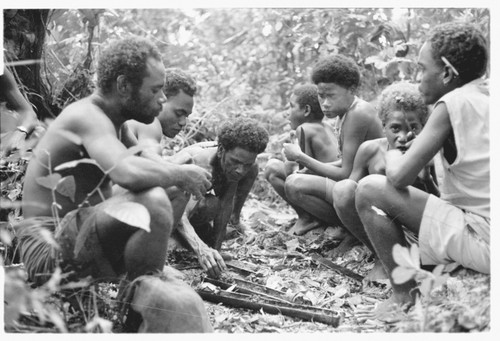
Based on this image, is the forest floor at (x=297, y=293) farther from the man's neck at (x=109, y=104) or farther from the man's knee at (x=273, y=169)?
the man's neck at (x=109, y=104)

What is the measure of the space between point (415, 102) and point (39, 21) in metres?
3.02

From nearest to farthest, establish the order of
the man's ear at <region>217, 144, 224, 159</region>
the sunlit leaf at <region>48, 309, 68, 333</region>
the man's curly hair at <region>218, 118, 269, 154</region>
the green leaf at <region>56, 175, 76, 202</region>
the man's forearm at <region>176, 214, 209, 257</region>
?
the sunlit leaf at <region>48, 309, 68, 333</region> < the green leaf at <region>56, 175, 76, 202</region> < the man's forearm at <region>176, 214, 209, 257</region> < the man's curly hair at <region>218, 118, 269, 154</region> < the man's ear at <region>217, 144, 224, 159</region>

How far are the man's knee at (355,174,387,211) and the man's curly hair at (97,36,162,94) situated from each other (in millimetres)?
1465

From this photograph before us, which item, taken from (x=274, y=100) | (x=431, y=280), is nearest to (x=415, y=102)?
(x=431, y=280)

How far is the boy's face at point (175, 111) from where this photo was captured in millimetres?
5434

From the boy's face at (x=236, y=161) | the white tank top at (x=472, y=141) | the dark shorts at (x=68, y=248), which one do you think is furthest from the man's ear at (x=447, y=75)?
the dark shorts at (x=68, y=248)

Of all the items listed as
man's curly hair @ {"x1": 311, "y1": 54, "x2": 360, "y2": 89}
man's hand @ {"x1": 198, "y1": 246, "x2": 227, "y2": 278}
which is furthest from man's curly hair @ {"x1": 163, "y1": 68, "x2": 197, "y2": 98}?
man's hand @ {"x1": 198, "y1": 246, "x2": 227, "y2": 278}

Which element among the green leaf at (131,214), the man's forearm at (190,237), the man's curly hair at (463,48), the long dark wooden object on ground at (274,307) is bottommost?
the long dark wooden object on ground at (274,307)

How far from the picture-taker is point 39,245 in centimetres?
339

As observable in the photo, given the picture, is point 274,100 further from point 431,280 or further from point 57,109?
point 431,280

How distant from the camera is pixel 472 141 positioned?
11.1 feet

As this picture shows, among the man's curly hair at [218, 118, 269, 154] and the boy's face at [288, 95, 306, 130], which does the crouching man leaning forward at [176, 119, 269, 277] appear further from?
the boy's face at [288, 95, 306, 130]

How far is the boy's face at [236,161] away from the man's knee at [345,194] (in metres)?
0.96

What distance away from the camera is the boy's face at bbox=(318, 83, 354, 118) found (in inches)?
223
